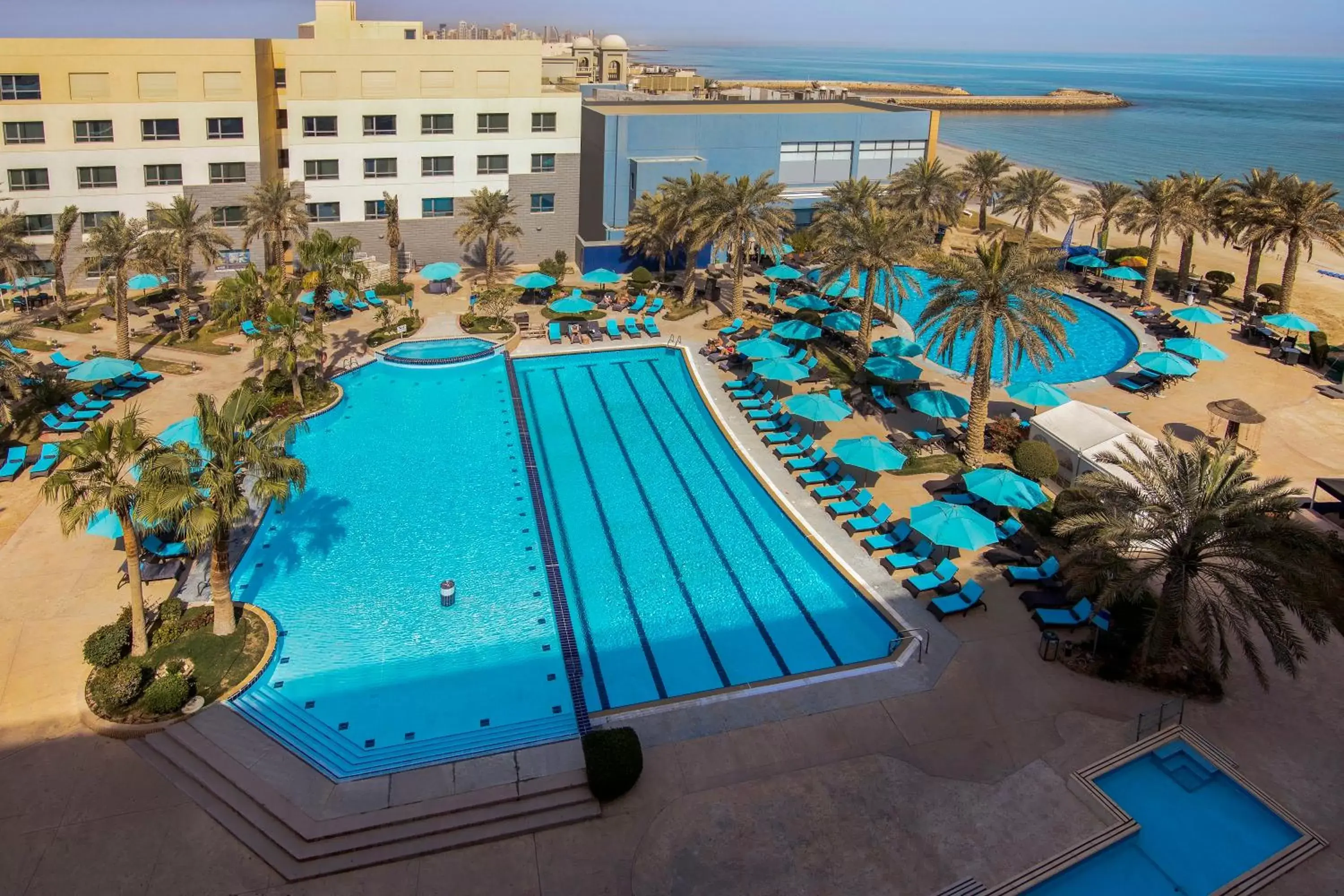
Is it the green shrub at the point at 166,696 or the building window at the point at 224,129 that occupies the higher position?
the building window at the point at 224,129

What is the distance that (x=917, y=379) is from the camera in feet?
104

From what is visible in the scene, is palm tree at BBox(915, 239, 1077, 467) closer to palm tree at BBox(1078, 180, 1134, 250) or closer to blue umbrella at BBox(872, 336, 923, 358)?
blue umbrella at BBox(872, 336, 923, 358)

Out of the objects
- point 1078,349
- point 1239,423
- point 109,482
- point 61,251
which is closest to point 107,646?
point 109,482

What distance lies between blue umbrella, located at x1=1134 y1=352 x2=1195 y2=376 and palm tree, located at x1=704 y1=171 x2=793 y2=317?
14.3 meters

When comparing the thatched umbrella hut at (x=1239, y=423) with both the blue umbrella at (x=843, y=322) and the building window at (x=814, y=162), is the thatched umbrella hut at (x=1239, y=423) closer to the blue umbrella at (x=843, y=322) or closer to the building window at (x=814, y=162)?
the blue umbrella at (x=843, y=322)

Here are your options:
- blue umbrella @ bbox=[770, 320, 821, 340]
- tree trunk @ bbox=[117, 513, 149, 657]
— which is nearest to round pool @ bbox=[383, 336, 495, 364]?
blue umbrella @ bbox=[770, 320, 821, 340]

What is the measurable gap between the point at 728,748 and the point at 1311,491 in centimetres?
1949

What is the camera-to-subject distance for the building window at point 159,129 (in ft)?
130

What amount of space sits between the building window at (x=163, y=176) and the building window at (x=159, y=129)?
47.4 inches

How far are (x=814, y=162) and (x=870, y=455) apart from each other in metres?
27.6

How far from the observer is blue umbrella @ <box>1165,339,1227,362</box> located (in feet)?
107

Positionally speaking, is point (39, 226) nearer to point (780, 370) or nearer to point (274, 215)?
point (274, 215)

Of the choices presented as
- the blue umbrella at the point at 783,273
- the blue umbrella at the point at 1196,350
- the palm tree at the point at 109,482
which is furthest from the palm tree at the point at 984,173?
the palm tree at the point at 109,482

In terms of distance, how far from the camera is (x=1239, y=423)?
26938 mm
